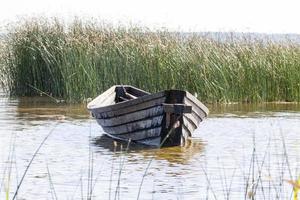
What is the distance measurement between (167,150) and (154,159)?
0.99m

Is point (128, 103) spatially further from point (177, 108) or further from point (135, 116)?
point (177, 108)

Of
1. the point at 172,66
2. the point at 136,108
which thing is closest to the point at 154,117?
the point at 136,108

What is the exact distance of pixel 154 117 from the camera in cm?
1338

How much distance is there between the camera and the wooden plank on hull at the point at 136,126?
1336cm

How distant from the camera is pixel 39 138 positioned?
1464 centimetres

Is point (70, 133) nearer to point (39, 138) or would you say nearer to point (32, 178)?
point (39, 138)

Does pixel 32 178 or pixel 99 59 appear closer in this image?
pixel 32 178

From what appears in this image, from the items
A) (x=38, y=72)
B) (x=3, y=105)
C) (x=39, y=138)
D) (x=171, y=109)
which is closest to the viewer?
(x=171, y=109)

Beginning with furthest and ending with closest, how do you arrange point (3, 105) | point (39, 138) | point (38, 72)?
1. point (38, 72)
2. point (3, 105)
3. point (39, 138)

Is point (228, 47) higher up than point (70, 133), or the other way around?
point (228, 47)

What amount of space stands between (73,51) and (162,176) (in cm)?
1139

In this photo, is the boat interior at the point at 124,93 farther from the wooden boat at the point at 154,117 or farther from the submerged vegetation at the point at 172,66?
the submerged vegetation at the point at 172,66

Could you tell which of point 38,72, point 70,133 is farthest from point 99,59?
point 70,133

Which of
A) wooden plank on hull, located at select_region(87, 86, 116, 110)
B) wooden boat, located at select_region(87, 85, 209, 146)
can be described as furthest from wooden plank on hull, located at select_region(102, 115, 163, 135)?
wooden plank on hull, located at select_region(87, 86, 116, 110)
